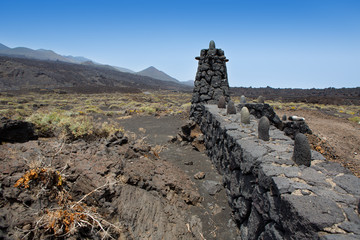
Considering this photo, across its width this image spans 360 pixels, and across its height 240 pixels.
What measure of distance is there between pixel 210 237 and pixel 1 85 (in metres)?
67.7

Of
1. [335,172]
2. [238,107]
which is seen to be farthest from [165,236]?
[238,107]

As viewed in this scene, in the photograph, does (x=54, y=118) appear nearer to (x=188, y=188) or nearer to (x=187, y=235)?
(x=188, y=188)

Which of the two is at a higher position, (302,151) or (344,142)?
(302,151)

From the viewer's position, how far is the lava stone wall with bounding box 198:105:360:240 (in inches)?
67.2

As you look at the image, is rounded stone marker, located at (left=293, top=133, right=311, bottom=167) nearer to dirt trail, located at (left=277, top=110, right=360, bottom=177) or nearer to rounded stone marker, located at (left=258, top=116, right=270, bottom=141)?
rounded stone marker, located at (left=258, top=116, right=270, bottom=141)

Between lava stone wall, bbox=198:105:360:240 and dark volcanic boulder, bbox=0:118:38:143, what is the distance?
4488 millimetres

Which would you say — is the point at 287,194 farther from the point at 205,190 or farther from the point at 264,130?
the point at 205,190

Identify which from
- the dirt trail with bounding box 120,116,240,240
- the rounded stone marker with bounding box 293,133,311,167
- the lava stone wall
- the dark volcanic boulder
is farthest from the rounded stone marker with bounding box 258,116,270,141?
the dark volcanic boulder

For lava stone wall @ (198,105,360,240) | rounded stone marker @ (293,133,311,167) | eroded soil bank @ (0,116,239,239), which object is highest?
rounded stone marker @ (293,133,311,167)

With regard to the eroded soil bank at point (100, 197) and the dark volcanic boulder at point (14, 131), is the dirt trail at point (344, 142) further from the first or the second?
the dark volcanic boulder at point (14, 131)

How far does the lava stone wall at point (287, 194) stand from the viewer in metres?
1.71

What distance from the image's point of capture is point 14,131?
14.4 feet

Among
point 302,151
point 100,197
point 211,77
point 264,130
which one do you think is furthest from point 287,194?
point 211,77

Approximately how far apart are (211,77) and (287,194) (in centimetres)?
913
